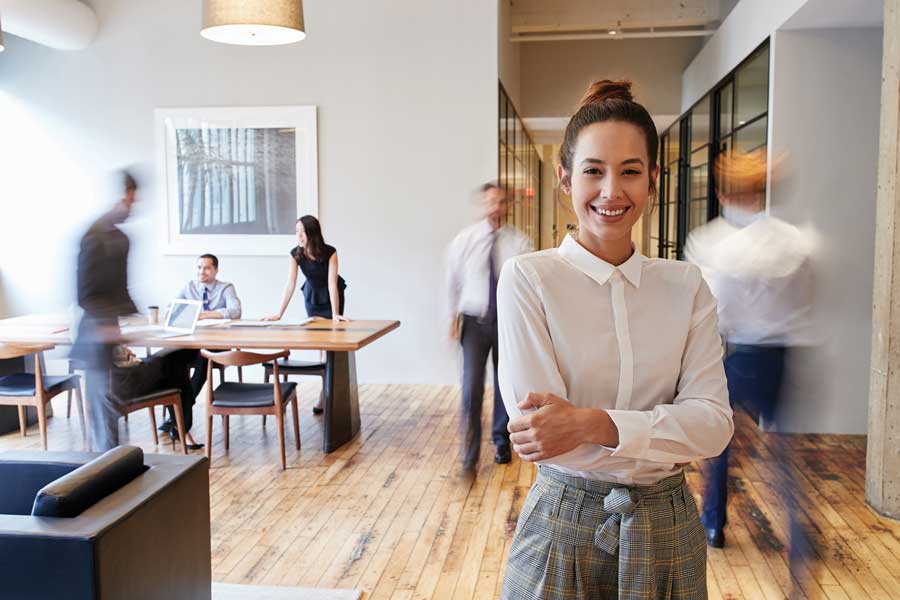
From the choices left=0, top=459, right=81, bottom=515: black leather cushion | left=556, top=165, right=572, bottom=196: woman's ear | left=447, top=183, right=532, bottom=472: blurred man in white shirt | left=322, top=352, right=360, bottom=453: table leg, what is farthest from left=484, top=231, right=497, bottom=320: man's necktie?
left=556, top=165, right=572, bottom=196: woman's ear

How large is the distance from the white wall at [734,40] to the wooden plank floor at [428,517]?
304cm

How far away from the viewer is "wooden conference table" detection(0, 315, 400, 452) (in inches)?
199

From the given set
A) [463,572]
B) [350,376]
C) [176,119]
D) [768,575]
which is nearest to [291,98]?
[176,119]

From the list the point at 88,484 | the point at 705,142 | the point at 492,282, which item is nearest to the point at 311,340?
the point at 492,282

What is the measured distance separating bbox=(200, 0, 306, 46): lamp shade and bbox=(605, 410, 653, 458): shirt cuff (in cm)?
379

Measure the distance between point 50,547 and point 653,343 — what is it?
1775 millimetres

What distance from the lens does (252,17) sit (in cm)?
435

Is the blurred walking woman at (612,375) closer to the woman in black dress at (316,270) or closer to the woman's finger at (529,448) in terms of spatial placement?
the woman's finger at (529,448)

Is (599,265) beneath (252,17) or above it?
beneath

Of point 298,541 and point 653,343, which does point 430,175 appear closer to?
point 298,541

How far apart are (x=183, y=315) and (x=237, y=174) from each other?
2.73m

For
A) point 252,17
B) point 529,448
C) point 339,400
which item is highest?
point 252,17

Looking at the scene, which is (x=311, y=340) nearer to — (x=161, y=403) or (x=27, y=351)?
(x=161, y=403)

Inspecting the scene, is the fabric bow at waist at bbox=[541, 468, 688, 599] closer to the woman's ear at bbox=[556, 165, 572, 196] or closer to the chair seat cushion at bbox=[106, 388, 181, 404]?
the woman's ear at bbox=[556, 165, 572, 196]
